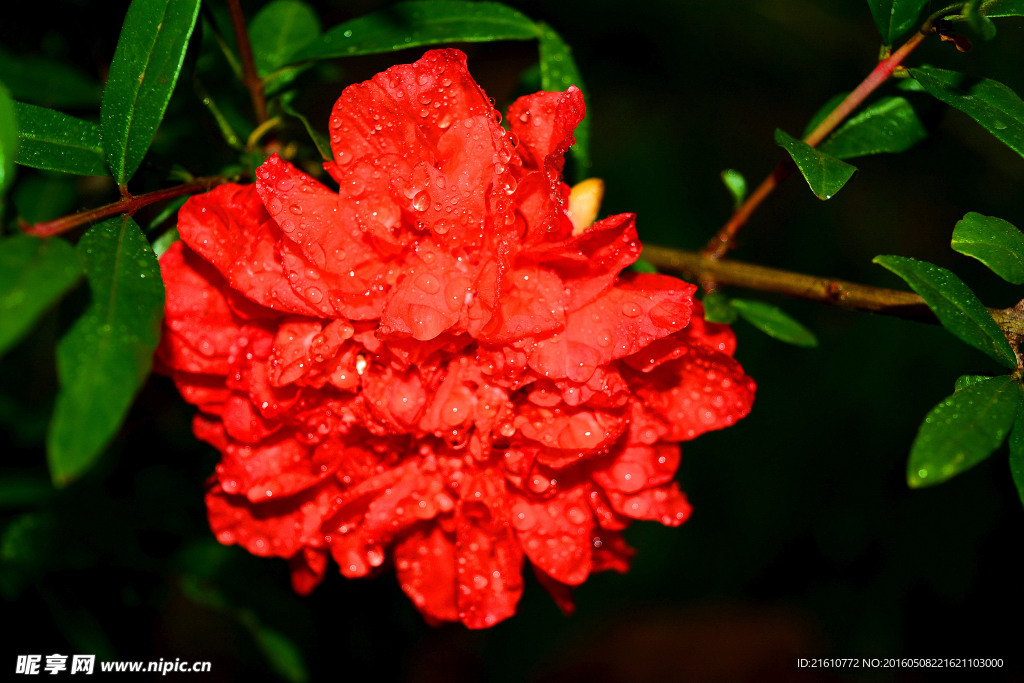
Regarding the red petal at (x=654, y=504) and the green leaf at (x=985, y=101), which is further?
the red petal at (x=654, y=504)

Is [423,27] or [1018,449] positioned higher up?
[423,27]

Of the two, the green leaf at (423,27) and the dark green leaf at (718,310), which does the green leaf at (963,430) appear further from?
the green leaf at (423,27)

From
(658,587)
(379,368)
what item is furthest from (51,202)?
(658,587)

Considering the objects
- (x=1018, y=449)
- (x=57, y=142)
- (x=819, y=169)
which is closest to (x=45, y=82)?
(x=57, y=142)

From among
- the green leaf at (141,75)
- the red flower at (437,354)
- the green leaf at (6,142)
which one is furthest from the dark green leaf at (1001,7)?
the green leaf at (6,142)

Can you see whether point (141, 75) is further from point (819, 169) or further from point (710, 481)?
point (710, 481)

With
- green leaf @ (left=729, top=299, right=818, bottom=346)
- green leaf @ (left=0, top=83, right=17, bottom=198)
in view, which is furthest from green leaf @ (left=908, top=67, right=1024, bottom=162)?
green leaf @ (left=0, top=83, right=17, bottom=198)
